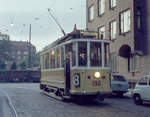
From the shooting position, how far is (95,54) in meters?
14.6

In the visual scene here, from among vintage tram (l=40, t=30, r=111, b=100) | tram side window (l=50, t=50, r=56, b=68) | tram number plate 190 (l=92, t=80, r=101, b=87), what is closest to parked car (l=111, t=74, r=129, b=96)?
tram side window (l=50, t=50, r=56, b=68)

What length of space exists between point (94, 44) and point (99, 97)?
103 inches

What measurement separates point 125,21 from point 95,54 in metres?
13.8

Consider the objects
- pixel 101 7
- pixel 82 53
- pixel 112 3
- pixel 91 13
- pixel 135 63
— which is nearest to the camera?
pixel 82 53

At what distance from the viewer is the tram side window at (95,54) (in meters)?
14.5

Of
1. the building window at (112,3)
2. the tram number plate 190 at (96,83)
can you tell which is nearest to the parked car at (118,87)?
the tram number plate 190 at (96,83)

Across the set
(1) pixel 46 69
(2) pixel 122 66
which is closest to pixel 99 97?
(1) pixel 46 69

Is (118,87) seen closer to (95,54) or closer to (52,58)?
(52,58)

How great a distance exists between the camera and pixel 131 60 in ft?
87.4

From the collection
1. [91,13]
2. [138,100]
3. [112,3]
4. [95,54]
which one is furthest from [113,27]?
[95,54]

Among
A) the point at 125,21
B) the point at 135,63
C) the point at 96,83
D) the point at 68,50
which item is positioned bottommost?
the point at 96,83

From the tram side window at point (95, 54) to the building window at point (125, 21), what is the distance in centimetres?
1264

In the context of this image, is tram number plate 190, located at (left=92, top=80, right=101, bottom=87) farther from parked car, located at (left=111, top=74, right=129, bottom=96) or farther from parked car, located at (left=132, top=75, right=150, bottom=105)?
parked car, located at (left=111, top=74, right=129, bottom=96)

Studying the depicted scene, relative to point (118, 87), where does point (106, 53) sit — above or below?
above
